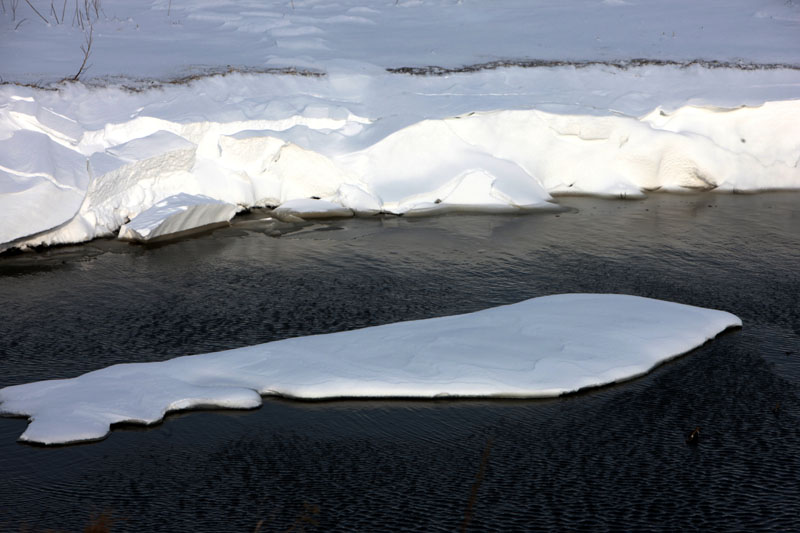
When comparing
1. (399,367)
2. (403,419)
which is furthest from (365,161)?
(403,419)

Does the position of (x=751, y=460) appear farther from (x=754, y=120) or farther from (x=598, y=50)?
(x=598, y=50)

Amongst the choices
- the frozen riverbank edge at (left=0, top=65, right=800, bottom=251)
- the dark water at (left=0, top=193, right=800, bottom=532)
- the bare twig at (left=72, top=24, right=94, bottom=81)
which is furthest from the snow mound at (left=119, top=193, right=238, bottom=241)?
the bare twig at (left=72, top=24, right=94, bottom=81)

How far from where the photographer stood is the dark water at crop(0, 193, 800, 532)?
157 inches

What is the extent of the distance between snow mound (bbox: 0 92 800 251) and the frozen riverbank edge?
18 mm

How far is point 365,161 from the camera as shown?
9.98 metres

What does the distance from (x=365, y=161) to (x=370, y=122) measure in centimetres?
126

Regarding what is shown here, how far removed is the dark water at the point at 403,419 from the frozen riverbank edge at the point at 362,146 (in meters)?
1.06

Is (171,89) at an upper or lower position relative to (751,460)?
upper

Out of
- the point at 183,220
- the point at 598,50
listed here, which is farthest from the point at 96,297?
the point at 598,50

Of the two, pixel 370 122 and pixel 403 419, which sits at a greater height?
pixel 370 122

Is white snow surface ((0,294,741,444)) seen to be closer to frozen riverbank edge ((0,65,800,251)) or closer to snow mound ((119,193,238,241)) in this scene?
snow mound ((119,193,238,241))

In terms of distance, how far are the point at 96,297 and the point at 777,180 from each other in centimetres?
856

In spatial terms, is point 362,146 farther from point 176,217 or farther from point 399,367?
point 399,367

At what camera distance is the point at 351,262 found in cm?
786
